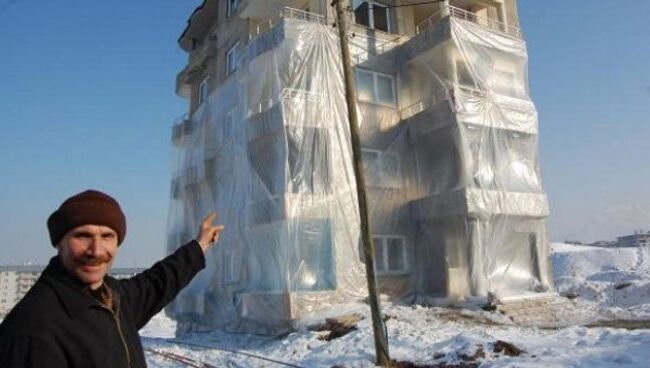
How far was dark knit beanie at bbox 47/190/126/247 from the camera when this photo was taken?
2.37m

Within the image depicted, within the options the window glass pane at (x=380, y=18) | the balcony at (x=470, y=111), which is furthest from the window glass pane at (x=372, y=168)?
the window glass pane at (x=380, y=18)

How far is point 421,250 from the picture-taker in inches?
743

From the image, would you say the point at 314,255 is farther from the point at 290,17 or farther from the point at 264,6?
the point at 264,6

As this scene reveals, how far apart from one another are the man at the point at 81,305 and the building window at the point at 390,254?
626 inches

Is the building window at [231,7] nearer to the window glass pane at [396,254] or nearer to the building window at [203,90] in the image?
the building window at [203,90]

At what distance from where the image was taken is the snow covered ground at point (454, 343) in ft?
29.0

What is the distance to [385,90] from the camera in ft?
67.3

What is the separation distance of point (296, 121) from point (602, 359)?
38.2 feet

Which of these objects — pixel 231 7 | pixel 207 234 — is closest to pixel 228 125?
pixel 231 7

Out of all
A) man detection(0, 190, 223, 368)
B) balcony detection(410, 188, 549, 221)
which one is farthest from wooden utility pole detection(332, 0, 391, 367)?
balcony detection(410, 188, 549, 221)

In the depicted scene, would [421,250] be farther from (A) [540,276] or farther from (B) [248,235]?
(B) [248,235]

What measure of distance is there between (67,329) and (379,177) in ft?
55.1

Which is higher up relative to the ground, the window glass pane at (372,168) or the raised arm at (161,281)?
the window glass pane at (372,168)

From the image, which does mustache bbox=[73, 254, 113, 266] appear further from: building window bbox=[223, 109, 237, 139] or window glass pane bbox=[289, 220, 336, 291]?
building window bbox=[223, 109, 237, 139]
